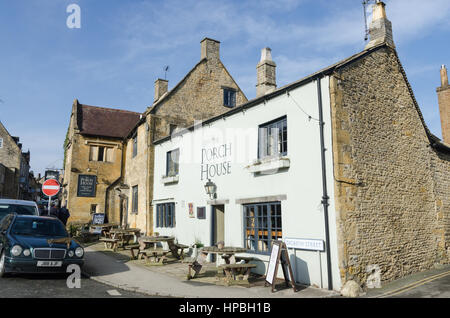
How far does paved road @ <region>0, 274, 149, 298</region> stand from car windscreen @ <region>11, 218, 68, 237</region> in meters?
1.10

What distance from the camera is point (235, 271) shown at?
9.16 metres

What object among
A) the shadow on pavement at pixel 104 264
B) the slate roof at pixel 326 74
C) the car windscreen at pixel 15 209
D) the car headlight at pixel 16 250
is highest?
the slate roof at pixel 326 74

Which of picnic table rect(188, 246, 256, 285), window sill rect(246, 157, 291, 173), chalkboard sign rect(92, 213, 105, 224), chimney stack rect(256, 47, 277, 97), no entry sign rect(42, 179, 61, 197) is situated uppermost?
chimney stack rect(256, 47, 277, 97)

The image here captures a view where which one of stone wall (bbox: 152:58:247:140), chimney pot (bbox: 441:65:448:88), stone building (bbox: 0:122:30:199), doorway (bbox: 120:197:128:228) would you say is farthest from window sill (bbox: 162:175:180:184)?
stone building (bbox: 0:122:30:199)

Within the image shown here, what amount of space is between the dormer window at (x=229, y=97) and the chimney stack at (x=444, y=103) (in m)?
12.9

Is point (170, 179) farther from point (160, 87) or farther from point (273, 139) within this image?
point (160, 87)

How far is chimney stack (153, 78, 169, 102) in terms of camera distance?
21.7 meters

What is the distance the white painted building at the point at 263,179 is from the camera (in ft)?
29.7

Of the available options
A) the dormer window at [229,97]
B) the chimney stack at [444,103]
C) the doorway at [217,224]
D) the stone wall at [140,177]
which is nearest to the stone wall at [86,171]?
the stone wall at [140,177]

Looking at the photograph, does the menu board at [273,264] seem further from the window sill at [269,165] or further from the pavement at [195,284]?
the window sill at [269,165]

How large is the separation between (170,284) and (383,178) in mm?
6978

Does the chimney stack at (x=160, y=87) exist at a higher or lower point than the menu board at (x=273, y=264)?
higher

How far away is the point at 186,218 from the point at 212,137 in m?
3.80

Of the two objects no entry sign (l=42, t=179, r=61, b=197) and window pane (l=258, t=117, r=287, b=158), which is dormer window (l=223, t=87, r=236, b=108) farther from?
no entry sign (l=42, t=179, r=61, b=197)
